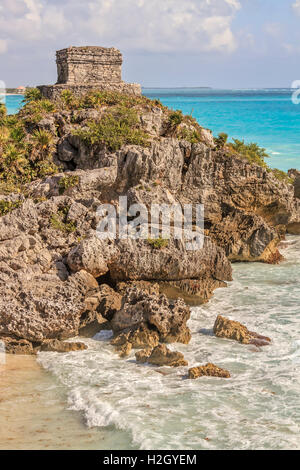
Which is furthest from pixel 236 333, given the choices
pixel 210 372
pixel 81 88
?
pixel 81 88

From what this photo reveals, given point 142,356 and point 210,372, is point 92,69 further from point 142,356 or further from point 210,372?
point 210,372

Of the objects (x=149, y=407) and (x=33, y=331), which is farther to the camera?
(x=33, y=331)

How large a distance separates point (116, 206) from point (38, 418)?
9.61 m

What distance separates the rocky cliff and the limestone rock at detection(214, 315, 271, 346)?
0.99 meters

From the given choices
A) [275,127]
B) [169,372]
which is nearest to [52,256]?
[169,372]

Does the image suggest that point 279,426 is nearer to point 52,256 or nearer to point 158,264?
point 158,264

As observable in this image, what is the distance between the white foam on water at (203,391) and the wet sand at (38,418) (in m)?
0.28

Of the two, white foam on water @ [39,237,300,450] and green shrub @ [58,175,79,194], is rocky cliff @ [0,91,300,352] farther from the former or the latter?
white foam on water @ [39,237,300,450]

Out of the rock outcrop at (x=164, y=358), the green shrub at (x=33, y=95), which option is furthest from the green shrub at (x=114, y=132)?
the rock outcrop at (x=164, y=358)

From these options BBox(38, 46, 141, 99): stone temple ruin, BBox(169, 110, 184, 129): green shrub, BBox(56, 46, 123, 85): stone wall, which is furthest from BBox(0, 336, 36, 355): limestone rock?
BBox(56, 46, 123, 85): stone wall

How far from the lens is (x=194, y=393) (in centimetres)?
1072

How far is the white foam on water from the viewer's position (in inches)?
368

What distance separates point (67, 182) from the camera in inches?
723

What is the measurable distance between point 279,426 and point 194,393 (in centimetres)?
184
